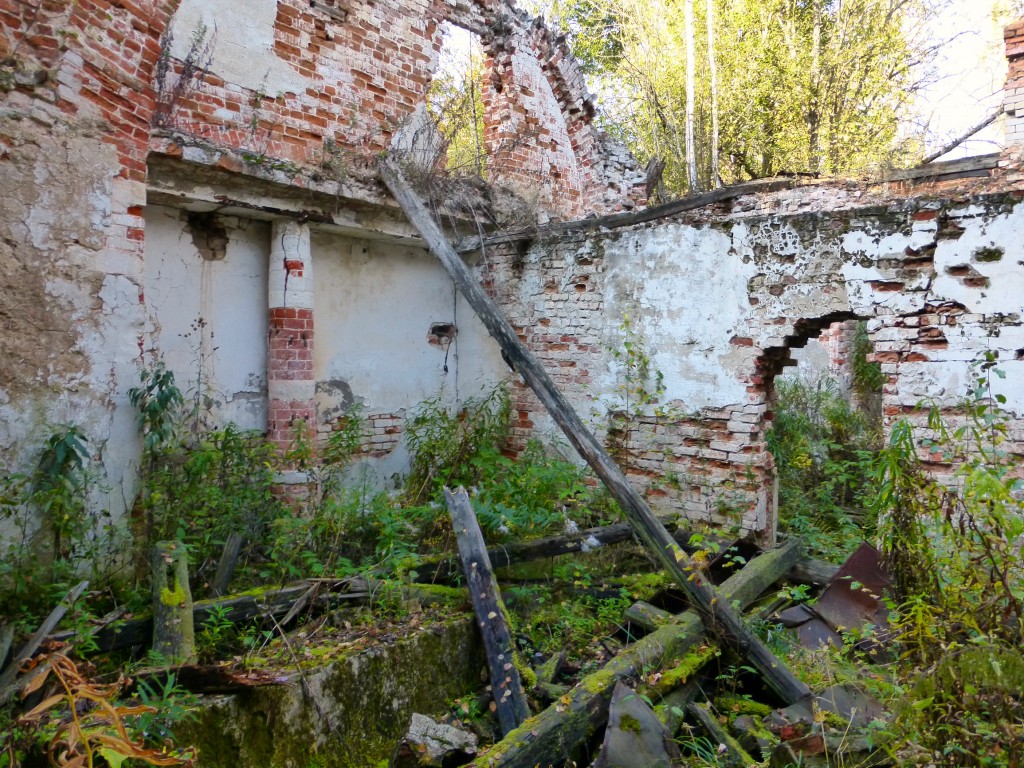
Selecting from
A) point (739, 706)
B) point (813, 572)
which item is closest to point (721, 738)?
point (739, 706)

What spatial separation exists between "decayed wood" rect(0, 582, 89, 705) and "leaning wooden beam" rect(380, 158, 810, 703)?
3.02m

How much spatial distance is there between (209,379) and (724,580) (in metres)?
4.28

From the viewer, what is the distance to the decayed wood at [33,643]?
2.69 m

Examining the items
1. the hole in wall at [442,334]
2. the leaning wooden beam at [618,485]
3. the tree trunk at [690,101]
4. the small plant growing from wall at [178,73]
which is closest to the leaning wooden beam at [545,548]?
the leaning wooden beam at [618,485]

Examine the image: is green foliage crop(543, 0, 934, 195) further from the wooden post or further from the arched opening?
the wooden post

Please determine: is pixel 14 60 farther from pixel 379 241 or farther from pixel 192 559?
pixel 379 241

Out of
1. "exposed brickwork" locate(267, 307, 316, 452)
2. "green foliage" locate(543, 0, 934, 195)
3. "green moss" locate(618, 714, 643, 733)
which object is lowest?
"green moss" locate(618, 714, 643, 733)

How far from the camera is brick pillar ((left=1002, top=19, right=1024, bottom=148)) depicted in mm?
8445

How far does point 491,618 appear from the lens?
359cm

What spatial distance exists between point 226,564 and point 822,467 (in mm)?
5813

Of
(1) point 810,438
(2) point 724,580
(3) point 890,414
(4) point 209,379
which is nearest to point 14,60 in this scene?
(4) point 209,379

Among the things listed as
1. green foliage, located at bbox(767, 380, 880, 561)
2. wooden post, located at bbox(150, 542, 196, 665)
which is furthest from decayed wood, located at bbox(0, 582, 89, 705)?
green foliage, located at bbox(767, 380, 880, 561)

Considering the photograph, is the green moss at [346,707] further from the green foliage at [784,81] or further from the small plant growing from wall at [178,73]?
the green foliage at [784,81]

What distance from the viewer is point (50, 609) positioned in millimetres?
3354
